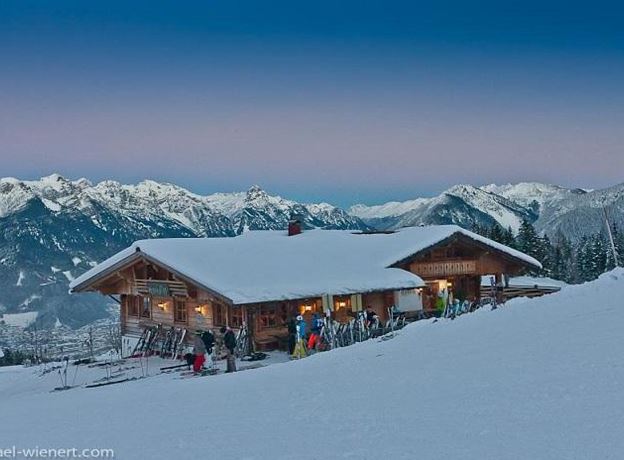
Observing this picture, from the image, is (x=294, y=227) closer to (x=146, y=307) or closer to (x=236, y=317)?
(x=146, y=307)

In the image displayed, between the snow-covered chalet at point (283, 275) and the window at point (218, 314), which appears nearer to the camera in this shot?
the snow-covered chalet at point (283, 275)

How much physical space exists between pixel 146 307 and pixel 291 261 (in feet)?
26.2

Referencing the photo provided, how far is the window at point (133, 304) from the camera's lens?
1232 inches

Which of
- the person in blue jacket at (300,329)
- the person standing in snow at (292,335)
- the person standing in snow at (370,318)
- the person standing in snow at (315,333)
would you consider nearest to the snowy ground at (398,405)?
the person in blue jacket at (300,329)

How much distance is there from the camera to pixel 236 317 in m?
25.4

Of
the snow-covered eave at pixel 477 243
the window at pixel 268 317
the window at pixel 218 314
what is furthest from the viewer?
the snow-covered eave at pixel 477 243

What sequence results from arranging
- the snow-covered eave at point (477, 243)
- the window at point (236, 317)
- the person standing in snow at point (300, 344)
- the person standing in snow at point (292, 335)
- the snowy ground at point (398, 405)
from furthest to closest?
the snow-covered eave at point (477, 243) < the window at point (236, 317) < the person standing in snow at point (292, 335) < the person standing in snow at point (300, 344) < the snowy ground at point (398, 405)

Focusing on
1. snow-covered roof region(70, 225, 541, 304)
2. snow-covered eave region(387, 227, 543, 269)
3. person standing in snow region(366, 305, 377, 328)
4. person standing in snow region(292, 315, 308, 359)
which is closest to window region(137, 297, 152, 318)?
snow-covered roof region(70, 225, 541, 304)

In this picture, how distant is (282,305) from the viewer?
2541 cm

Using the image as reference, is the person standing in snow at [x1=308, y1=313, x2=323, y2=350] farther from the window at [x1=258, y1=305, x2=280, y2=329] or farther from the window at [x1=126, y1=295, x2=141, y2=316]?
the window at [x1=126, y1=295, x2=141, y2=316]

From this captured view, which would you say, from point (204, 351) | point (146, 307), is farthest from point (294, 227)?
point (204, 351)

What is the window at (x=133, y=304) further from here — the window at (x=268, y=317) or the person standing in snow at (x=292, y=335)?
the person standing in snow at (x=292, y=335)

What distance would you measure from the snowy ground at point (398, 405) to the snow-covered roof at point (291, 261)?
6.78 meters

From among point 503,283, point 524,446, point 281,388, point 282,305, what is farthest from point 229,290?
point 503,283
